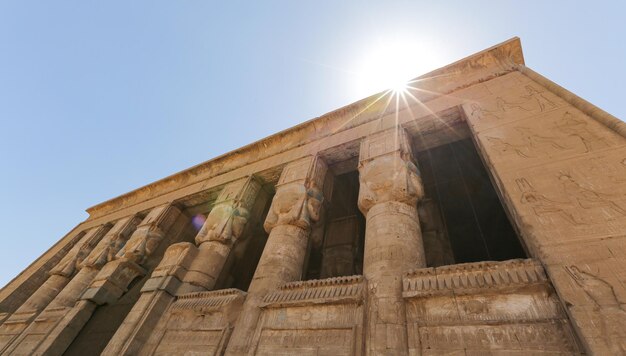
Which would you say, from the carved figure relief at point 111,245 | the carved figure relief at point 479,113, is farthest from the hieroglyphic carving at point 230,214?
the carved figure relief at point 479,113

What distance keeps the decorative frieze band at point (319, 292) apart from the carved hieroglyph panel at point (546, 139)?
2690mm

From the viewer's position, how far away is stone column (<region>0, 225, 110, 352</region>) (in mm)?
7246

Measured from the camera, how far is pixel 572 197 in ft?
10.7

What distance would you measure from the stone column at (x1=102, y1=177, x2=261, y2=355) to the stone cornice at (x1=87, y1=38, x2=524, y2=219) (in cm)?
168

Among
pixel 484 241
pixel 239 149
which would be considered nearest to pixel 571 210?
pixel 484 241

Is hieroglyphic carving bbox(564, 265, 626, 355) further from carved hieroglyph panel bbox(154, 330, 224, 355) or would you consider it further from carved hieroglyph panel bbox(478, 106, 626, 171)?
carved hieroglyph panel bbox(154, 330, 224, 355)

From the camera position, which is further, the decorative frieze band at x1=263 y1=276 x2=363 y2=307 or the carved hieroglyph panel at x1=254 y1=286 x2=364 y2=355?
the decorative frieze band at x1=263 y1=276 x2=363 y2=307

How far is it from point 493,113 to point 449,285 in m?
3.45

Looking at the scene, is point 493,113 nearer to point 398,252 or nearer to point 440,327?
point 398,252

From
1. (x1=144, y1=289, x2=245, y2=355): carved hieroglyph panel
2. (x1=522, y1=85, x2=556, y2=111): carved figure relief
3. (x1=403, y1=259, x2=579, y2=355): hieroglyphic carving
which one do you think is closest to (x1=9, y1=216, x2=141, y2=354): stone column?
(x1=144, y1=289, x2=245, y2=355): carved hieroglyph panel

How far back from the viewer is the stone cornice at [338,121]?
6.18m

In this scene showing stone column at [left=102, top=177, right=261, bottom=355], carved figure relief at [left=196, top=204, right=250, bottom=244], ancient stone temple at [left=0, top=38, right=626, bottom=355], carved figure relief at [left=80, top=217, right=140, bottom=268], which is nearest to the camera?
ancient stone temple at [left=0, top=38, right=626, bottom=355]

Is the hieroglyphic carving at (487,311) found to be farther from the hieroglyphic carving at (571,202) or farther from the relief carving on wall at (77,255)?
the relief carving on wall at (77,255)

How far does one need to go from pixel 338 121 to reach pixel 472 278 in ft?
18.1
